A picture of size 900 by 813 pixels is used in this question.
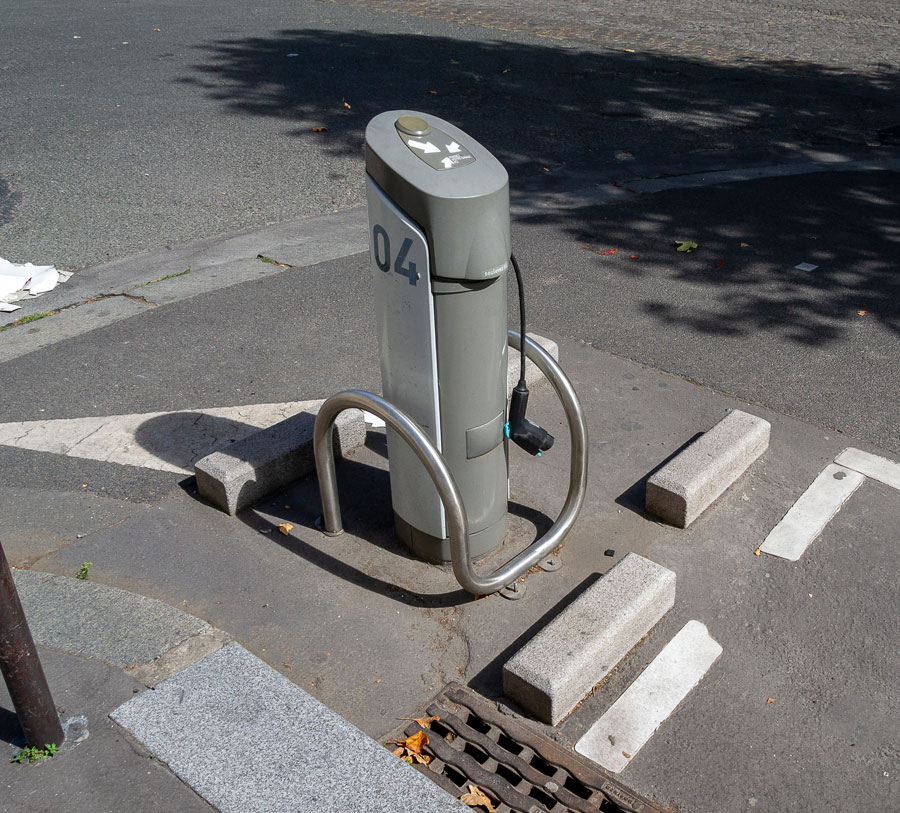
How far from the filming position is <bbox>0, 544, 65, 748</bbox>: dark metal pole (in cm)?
234

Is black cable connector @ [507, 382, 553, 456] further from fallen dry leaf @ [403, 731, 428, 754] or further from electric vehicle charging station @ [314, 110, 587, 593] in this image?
fallen dry leaf @ [403, 731, 428, 754]

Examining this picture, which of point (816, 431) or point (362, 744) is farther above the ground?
point (362, 744)

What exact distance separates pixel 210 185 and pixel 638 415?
479 centimetres

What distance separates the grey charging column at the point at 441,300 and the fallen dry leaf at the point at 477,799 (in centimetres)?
101

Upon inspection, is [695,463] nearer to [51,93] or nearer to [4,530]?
[4,530]

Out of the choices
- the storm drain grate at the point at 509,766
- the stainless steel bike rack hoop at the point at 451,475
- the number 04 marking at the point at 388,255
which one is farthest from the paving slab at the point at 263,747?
the number 04 marking at the point at 388,255

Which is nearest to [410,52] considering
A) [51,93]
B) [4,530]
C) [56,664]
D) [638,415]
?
[51,93]

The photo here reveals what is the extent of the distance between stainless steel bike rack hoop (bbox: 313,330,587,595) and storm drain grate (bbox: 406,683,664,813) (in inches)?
16.8

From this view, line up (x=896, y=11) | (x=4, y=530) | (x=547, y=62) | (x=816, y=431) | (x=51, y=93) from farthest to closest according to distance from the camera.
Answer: (x=896, y=11), (x=547, y=62), (x=51, y=93), (x=816, y=431), (x=4, y=530)

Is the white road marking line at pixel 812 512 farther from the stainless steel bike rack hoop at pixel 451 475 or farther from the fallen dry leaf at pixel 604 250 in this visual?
the fallen dry leaf at pixel 604 250

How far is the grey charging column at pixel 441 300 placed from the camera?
273 centimetres

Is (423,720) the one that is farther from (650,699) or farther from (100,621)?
(100,621)

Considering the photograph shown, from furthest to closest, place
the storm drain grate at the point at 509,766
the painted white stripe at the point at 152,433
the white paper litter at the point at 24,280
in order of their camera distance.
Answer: the white paper litter at the point at 24,280
the painted white stripe at the point at 152,433
the storm drain grate at the point at 509,766

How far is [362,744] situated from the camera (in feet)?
8.51
